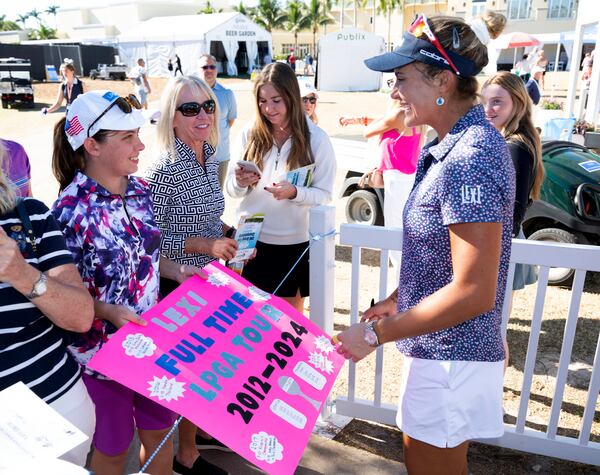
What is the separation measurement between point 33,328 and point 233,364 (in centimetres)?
65

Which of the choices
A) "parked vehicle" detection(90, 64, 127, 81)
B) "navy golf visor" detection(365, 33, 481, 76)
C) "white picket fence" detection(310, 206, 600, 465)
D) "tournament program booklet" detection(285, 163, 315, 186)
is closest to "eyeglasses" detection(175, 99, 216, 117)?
"tournament program booklet" detection(285, 163, 315, 186)

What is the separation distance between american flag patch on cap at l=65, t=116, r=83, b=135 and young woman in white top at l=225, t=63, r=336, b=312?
3.69 ft

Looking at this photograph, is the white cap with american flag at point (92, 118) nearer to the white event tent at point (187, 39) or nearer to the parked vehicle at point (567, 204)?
the parked vehicle at point (567, 204)

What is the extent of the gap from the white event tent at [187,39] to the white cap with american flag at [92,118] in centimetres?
3417

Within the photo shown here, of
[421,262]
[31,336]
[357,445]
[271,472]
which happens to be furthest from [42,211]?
[357,445]

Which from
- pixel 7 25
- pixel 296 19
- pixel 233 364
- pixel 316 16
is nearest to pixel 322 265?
pixel 233 364

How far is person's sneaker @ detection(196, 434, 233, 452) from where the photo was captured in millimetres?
2787

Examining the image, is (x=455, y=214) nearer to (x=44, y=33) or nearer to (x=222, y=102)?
(x=222, y=102)

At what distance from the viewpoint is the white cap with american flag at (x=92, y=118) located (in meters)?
→ 1.91

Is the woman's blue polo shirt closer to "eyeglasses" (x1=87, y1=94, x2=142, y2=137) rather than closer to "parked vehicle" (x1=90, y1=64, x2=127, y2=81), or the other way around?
"eyeglasses" (x1=87, y1=94, x2=142, y2=137)

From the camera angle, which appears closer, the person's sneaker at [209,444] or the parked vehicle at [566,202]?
the person's sneaker at [209,444]

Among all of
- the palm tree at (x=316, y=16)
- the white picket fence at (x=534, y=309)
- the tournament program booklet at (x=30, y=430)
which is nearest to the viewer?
the tournament program booklet at (x=30, y=430)

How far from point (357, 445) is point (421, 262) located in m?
1.69

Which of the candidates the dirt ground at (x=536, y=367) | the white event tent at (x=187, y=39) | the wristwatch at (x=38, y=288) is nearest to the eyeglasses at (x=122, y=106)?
the dirt ground at (x=536, y=367)
